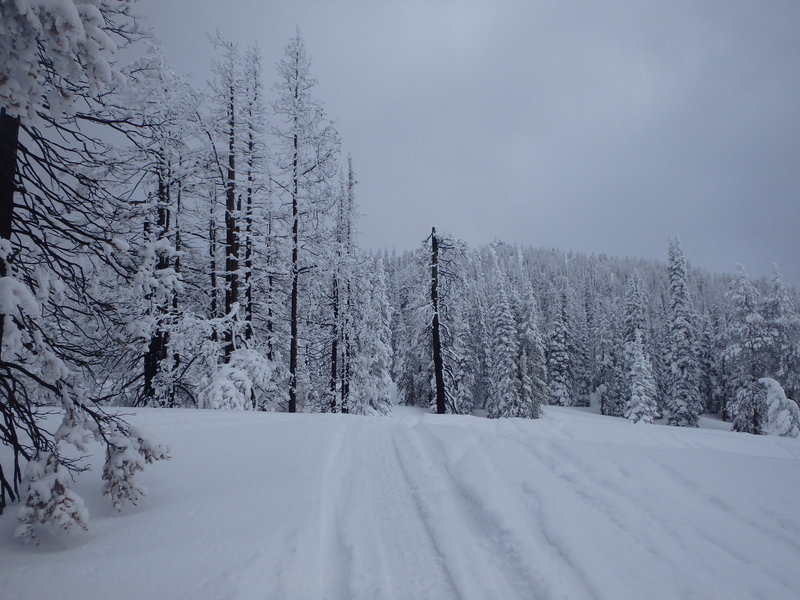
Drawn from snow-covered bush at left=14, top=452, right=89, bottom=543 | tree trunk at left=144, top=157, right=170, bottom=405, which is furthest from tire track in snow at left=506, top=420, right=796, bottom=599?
tree trunk at left=144, top=157, right=170, bottom=405

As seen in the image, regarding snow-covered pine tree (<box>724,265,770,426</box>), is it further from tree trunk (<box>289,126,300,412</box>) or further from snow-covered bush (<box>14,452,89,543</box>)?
snow-covered bush (<box>14,452,89,543</box>)

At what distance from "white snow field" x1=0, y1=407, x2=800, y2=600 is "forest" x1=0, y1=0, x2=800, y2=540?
71 cm

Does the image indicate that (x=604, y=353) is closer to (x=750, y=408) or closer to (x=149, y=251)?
(x=750, y=408)

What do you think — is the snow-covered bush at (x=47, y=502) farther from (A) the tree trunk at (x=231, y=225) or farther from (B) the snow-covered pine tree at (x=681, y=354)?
(B) the snow-covered pine tree at (x=681, y=354)

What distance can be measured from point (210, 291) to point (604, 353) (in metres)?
46.4

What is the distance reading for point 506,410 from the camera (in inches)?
1375

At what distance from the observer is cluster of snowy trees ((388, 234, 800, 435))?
23.0 m

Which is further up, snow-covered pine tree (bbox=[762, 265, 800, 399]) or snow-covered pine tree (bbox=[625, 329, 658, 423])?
snow-covered pine tree (bbox=[762, 265, 800, 399])

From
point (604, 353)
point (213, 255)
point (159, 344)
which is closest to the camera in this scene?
point (159, 344)

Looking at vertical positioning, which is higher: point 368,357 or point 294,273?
point 294,273

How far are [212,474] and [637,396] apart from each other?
3799cm

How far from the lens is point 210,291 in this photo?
17266 millimetres

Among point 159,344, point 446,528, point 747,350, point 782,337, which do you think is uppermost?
point 782,337

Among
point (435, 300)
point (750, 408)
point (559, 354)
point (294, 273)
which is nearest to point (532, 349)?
point (559, 354)
